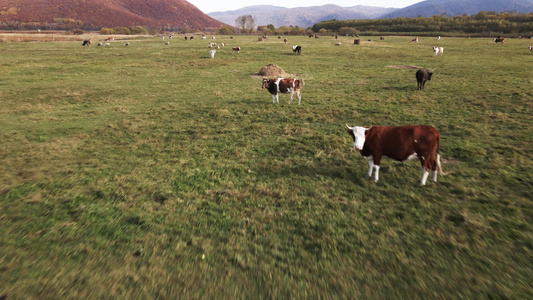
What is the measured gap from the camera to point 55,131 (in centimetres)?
1159

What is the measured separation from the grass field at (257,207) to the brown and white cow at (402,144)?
0.70 meters

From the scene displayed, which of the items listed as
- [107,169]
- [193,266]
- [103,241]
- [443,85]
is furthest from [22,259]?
[443,85]

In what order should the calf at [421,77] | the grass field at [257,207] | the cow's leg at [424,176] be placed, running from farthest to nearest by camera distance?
the calf at [421,77]
the cow's leg at [424,176]
the grass field at [257,207]

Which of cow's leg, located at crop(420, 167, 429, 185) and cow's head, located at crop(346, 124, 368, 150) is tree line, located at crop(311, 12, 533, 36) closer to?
cow's leg, located at crop(420, 167, 429, 185)

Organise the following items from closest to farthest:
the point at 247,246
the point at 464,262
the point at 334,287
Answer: the point at 334,287
the point at 464,262
the point at 247,246

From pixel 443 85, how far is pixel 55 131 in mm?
24116

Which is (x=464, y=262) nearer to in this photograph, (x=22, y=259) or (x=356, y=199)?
(x=356, y=199)

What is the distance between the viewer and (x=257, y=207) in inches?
243

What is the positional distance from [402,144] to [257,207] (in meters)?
3.89

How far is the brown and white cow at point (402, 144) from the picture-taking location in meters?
6.36

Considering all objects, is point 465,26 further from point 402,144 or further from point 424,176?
point 402,144

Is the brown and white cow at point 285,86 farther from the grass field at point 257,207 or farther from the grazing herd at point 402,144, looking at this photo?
the grazing herd at point 402,144

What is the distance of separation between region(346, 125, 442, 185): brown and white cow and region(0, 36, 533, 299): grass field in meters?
0.70

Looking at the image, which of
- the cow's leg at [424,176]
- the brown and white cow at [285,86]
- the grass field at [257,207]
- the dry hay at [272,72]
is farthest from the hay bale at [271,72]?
the cow's leg at [424,176]
